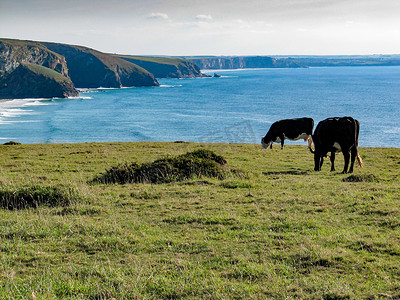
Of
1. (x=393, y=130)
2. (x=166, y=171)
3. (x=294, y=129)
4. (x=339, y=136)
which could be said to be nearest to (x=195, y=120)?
(x=393, y=130)

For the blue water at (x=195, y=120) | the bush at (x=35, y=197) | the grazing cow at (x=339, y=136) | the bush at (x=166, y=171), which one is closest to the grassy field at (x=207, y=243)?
the bush at (x=35, y=197)

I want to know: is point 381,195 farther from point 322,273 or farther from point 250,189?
point 322,273

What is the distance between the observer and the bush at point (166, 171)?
17.1 meters

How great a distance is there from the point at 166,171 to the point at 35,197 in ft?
19.6

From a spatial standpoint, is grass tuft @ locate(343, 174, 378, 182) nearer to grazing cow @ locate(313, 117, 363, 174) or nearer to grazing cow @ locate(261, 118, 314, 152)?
grazing cow @ locate(313, 117, 363, 174)

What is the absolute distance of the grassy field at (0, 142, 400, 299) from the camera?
6.62 metres

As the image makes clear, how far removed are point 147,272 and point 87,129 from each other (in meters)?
107

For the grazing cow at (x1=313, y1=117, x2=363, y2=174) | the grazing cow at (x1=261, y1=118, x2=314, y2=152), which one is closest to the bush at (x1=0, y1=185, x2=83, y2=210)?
the grazing cow at (x1=313, y1=117, x2=363, y2=174)

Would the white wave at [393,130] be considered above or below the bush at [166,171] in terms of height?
below

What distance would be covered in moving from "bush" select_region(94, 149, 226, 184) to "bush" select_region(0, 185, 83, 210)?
3.56 m

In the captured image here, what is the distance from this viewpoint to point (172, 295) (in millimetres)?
6465

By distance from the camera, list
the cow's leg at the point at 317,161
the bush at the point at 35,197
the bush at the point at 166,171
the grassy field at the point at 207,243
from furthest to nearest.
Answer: the cow's leg at the point at 317,161 → the bush at the point at 166,171 → the bush at the point at 35,197 → the grassy field at the point at 207,243

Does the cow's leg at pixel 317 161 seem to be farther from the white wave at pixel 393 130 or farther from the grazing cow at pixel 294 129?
the white wave at pixel 393 130

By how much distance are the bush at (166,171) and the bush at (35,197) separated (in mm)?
3560
